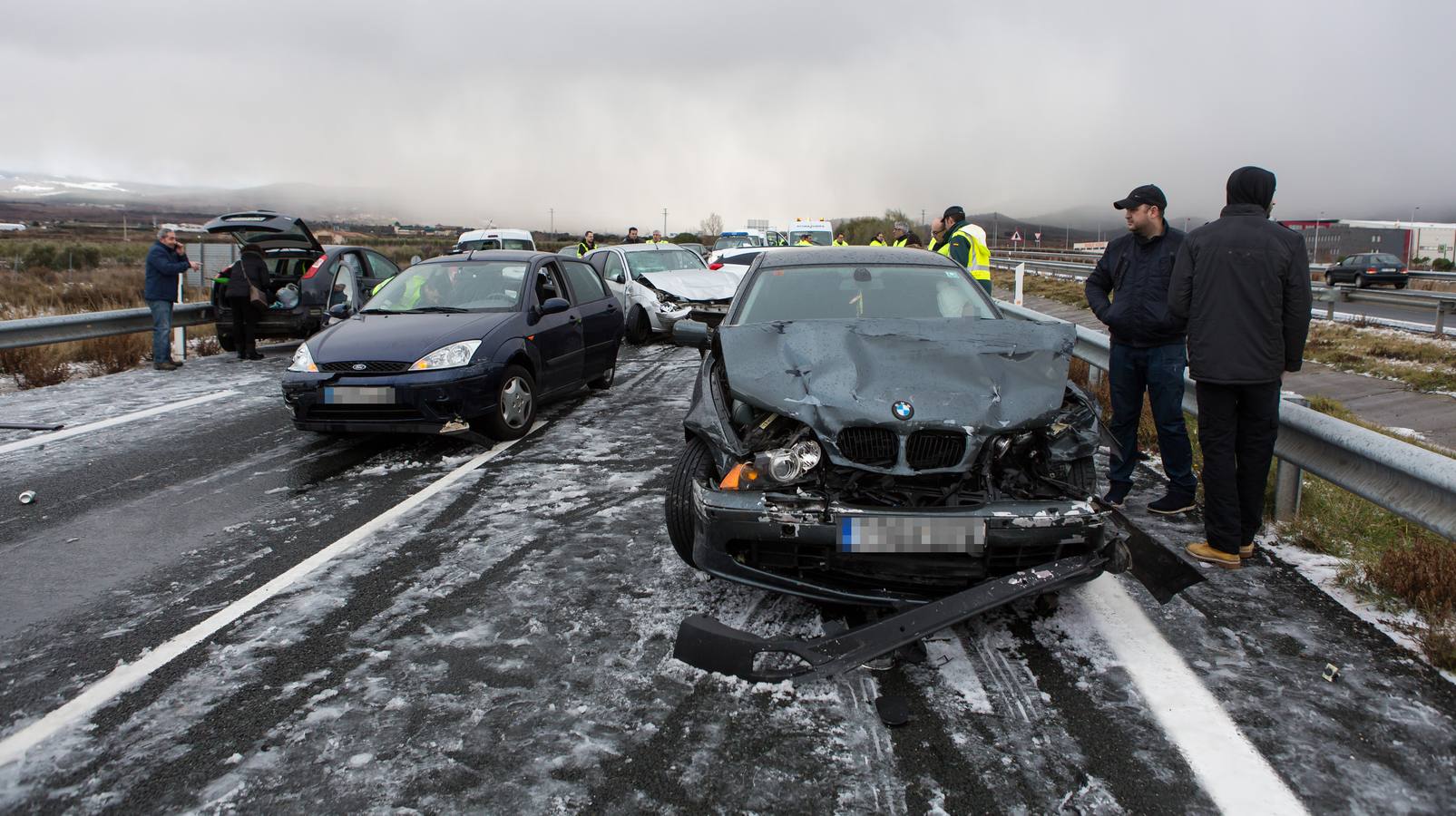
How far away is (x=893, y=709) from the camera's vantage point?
3057 millimetres

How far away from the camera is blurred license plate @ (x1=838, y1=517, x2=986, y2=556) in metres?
3.35

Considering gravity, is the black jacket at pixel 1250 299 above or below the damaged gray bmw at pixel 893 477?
above

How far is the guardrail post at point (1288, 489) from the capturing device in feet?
16.7

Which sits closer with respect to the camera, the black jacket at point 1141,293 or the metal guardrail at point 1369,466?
the metal guardrail at point 1369,466

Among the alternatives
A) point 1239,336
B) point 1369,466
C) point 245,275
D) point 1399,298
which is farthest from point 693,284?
point 1399,298

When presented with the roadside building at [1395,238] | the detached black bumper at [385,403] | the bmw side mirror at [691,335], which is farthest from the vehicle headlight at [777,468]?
the roadside building at [1395,238]

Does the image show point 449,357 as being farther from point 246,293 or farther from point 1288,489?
point 246,293

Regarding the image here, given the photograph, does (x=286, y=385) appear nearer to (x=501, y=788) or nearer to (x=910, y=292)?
(x=910, y=292)

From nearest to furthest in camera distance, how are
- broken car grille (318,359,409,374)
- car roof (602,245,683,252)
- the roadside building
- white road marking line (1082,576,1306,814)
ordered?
white road marking line (1082,576,1306,814)
broken car grille (318,359,409,374)
car roof (602,245,683,252)
the roadside building

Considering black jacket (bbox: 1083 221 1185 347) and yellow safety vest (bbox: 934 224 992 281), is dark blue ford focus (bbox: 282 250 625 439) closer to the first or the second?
yellow safety vest (bbox: 934 224 992 281)

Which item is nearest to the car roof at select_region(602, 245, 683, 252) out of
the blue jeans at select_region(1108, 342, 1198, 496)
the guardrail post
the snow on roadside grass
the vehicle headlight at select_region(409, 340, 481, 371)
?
the vehicle headlight at select_region(409, 340, 481, 371)

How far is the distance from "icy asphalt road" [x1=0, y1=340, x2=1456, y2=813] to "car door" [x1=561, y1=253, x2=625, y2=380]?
401 cm

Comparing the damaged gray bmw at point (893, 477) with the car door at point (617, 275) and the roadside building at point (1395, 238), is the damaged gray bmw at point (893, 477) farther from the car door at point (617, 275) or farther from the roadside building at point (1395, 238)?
the roadside building at point (1395, 238)

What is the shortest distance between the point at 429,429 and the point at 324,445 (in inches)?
47.3
